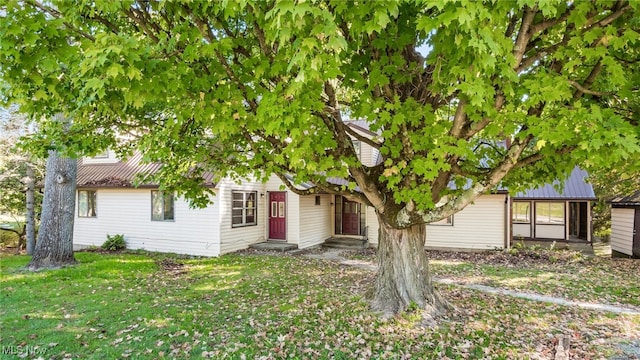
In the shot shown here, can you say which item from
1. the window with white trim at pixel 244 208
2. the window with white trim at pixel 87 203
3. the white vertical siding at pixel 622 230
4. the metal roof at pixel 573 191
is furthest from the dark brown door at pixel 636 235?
the window with white trim at pixel 87 203

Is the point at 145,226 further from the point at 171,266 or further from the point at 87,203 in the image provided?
the point at 171,266

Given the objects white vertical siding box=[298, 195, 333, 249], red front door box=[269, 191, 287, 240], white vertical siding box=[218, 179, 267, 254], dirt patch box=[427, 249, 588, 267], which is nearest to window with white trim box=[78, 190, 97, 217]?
white vertical siding box=[218, 179, 267, 254]

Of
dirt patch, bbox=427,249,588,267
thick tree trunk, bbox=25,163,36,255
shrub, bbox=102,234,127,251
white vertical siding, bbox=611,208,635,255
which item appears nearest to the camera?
dirt patch, bbox=427,249,588,267

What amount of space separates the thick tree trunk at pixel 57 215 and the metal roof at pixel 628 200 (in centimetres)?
2020

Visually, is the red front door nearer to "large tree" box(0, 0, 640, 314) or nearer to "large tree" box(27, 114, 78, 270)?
"large tree" box(27, 114, 78, 270)

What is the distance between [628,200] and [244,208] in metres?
15.6

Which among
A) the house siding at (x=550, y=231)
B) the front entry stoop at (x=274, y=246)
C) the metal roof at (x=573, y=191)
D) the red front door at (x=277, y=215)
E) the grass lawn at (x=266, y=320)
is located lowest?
the front entry stoop at (x=274, y=246)

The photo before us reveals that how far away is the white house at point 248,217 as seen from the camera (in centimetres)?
1412

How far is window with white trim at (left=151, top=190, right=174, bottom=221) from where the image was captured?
1464 centimetres

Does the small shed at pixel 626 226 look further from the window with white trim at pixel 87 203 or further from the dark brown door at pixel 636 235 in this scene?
the window with white trim at pixel 87 203

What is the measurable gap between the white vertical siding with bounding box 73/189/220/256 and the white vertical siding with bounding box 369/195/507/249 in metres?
9.22

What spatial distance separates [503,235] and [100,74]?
14829 mm

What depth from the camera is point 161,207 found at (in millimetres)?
14719

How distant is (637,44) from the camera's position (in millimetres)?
4754
